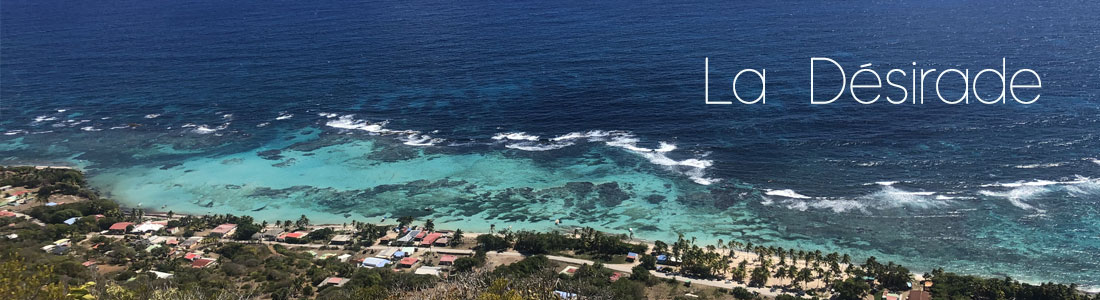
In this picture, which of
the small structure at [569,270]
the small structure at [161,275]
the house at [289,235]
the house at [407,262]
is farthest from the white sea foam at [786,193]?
the small structure at [161,275]

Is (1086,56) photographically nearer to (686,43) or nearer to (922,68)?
(922,68)

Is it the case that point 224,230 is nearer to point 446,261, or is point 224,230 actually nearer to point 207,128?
point 446,261

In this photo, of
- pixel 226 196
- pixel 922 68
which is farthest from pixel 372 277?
pixel 922 68

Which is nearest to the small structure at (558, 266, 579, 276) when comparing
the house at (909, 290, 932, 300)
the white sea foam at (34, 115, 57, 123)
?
the house at (909, 290, 932, 300)

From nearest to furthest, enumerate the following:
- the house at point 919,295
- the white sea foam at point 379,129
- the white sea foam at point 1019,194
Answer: the house at point 919,295 → the white sea foam at point 1019,194 → the white sea foam at point 379,129

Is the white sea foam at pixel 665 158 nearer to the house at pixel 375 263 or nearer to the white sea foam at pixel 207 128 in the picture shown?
the house at pixel 375 263

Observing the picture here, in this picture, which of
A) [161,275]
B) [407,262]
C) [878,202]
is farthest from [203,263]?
[878,202]
